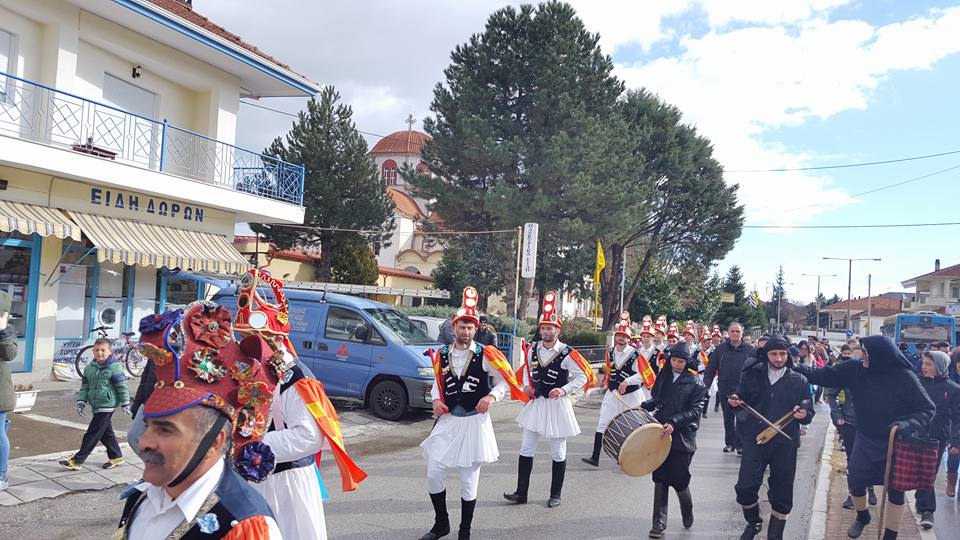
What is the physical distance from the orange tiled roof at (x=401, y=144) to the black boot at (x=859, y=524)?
6171 cm

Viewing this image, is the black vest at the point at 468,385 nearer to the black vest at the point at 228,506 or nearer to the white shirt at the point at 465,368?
the white shirt at the point at 465,368

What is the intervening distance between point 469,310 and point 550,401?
67.5 inches

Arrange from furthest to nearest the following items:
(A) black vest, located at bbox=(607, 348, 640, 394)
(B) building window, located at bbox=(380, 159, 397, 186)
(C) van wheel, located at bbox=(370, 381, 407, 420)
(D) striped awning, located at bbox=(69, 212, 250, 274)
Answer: (B) building window, located at bbox=(380, 159, 397, 186)
(D) striped awning, located at bbox=(69, 212, 250, 274)
(C) van wheel, located at bbox=(370, 381, 407, 420)
(A) black vest, located at bbox=(607, 348, 640, 394)

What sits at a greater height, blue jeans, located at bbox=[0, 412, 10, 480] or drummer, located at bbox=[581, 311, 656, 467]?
drummer, located at bbox=[581, 311, 656, 467]

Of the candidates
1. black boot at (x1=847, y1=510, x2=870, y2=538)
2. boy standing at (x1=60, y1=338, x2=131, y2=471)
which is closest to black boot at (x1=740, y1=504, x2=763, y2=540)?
black boot at (x1=847, y1=510, x2=870, y2=538)

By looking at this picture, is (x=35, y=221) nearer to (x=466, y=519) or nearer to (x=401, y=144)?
(x=466, y=519)

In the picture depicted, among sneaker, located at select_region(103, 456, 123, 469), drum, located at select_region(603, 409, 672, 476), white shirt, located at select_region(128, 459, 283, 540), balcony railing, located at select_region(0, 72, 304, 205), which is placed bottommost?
sneaker, located at select_region(103, 456, 123, 469)

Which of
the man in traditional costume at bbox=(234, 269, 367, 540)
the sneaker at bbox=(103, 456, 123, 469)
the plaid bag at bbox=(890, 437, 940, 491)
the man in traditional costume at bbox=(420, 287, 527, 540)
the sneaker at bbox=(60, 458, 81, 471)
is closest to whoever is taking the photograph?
the man in traditional costume at bbox=(234, 269, 367, 540)

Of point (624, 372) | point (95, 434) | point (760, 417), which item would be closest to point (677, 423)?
point (760, 417)

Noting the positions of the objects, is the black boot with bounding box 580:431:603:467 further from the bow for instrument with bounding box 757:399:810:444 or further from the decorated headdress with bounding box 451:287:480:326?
the decorated headdress with bounding box 451:287:480:326

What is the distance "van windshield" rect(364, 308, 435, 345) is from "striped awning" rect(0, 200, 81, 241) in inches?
218

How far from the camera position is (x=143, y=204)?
14.1m

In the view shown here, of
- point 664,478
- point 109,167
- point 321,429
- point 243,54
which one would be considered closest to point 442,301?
point 243,54

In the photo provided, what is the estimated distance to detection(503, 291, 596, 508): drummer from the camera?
698 centimetres
